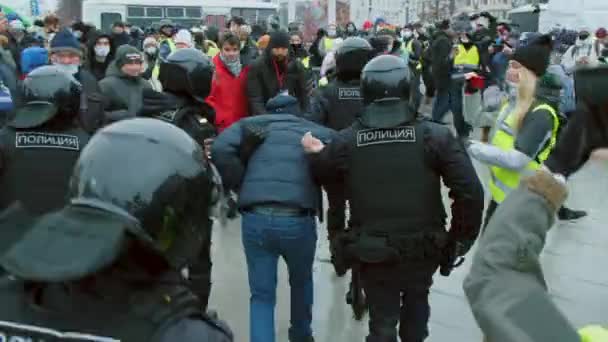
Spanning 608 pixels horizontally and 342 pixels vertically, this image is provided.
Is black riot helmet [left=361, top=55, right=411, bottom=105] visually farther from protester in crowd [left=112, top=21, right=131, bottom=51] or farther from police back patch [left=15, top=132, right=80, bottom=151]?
protester in crowd [left=112, top=21, right=131, bottom=51]

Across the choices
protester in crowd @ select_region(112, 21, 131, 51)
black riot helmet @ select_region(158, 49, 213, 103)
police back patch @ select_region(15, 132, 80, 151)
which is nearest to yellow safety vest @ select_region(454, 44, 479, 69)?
protester in crowd @ select_region(112, 21, 131, 51)

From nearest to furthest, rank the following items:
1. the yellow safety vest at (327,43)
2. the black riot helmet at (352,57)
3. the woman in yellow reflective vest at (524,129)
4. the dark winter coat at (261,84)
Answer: the woman in yellow reflective vest at (524,129), the black riot helmet at (352,57), the dark winter coat at (261,84), the yellow safety vest at (327,43)

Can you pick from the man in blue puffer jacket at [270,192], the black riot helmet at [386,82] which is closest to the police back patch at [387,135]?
the black riot helmet at [386,82]

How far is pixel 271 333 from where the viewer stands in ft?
13.2

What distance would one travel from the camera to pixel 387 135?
345cm

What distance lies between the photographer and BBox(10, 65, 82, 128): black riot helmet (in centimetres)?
352

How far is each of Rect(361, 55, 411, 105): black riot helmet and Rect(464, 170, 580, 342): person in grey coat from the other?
2.02 meters

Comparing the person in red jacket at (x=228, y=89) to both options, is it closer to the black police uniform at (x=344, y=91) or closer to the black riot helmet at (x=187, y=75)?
the black police uniform at (x=344, y=91)

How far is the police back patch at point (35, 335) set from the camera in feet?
4.97

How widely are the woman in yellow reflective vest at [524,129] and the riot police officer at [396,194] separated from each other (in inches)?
21.2

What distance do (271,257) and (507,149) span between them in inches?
57.8

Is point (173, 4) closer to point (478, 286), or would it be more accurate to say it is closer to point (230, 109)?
point (230, 109)

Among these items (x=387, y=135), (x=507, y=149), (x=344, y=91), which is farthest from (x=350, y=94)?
(x=387, y=135)

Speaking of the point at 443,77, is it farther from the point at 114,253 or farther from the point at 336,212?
the point at 114,253
